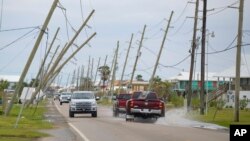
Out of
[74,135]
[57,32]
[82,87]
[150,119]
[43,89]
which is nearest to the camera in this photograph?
[74,135]

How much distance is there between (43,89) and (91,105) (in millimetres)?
9393

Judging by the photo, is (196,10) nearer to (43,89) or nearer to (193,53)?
(193,53)

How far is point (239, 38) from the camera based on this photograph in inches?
1526

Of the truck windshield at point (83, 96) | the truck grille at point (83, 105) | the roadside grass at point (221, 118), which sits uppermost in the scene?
the truck windshield at point (83, 96)

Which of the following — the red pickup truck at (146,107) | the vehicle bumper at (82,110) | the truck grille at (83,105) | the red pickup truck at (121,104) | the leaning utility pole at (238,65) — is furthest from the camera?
the red pickup truck at (121,104)

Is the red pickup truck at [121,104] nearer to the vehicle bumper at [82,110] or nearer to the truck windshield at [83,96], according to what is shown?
the truck windshield at [83,96]

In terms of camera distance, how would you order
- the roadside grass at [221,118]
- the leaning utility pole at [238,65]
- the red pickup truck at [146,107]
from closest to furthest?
the leaning utility pole at [238,65], the roadside grass at [221,118], the red pickup truck at [146,107]

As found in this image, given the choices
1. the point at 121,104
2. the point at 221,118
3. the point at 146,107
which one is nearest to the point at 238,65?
the point at 146,107

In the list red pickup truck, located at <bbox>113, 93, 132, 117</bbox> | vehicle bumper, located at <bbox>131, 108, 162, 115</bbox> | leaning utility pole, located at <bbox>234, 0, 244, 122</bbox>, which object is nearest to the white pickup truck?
red pickup truck, located at <bbox>113, 93, 132, 117</bbox>

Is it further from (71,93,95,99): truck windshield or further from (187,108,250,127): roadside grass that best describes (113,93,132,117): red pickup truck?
(187,108,250,127): roadside grass

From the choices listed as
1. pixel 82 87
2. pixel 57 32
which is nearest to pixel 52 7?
pixel 57 32

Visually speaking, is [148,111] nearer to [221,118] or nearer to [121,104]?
[121,104]

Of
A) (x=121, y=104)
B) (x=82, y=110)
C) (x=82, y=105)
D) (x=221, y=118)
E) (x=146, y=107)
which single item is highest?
(x=121, y=104)

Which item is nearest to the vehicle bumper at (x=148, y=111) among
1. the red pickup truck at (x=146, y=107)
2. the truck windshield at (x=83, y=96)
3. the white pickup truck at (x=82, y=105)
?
the red pickup truck at (x=146, y=107)
